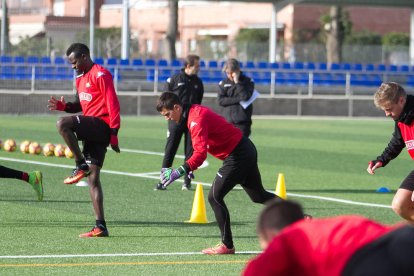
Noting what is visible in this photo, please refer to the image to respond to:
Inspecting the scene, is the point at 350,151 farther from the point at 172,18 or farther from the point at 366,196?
the point at 172,18

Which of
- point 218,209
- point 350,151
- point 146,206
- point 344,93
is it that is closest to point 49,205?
point 146,206

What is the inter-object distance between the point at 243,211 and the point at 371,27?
63153 millimetres

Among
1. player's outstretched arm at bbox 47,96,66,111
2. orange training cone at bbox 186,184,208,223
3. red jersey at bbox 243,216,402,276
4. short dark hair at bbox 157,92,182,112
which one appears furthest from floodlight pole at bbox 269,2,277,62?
red jersey at bbox 243,216,402,276

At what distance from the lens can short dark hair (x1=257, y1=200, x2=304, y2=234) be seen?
491 centimetres

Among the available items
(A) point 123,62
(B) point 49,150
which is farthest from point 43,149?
(A) point 123,62

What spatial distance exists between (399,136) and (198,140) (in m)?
1.95

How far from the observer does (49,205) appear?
1357cm

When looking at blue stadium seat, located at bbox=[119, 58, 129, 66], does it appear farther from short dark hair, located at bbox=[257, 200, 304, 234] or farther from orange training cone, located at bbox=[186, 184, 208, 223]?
short dark hair, located at bbox=[257, 200, 304, 234]

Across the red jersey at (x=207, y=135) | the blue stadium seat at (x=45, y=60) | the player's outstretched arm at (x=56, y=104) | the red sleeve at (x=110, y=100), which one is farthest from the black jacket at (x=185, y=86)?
the blue stadium seat at (x=45, y=60)

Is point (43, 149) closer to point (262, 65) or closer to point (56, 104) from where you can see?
point (56, 104)

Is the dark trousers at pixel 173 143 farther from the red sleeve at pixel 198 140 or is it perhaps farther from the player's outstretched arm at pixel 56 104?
the red sleeve at pixel 198 140

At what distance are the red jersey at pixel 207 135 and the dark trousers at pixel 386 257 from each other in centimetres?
499

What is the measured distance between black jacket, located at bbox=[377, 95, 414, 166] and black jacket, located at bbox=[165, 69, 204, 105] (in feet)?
19.4

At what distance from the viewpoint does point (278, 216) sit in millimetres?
4910
